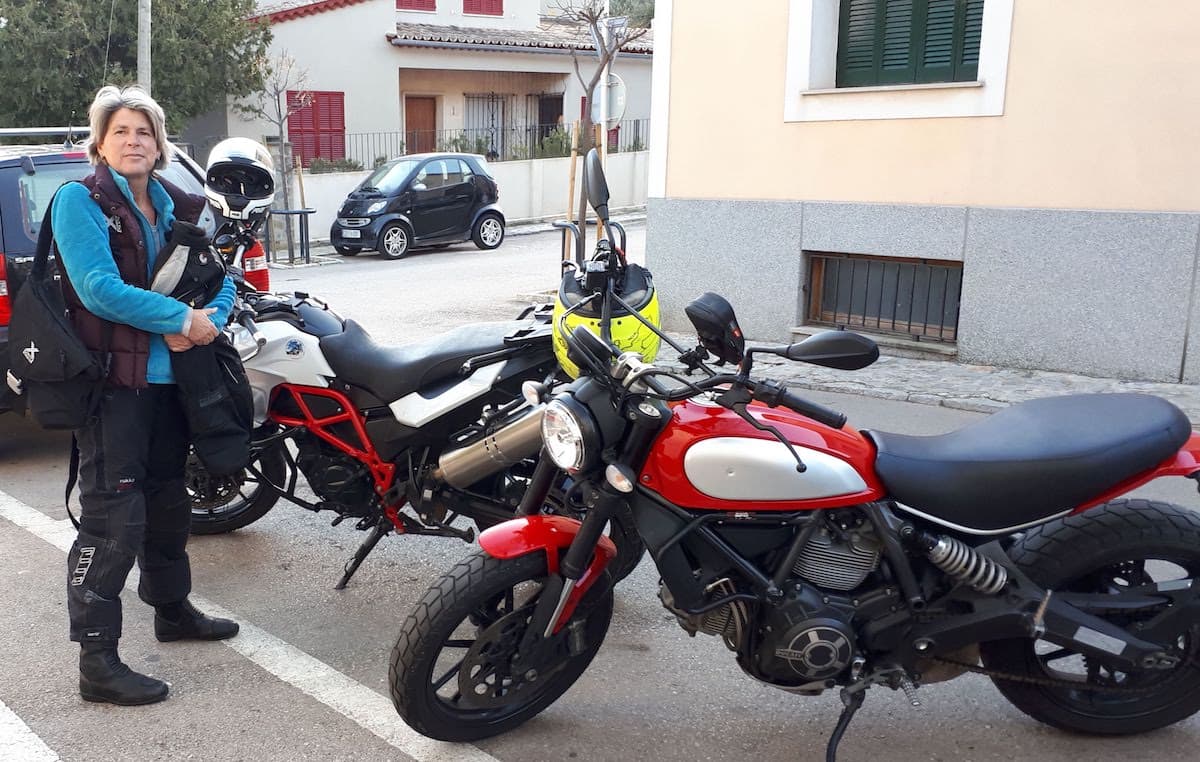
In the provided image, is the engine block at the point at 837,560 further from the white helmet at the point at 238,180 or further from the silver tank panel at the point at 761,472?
the white helmet at the point at 238,180

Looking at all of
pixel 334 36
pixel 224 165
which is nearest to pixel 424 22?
pixel 334 36

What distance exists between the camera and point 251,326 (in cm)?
412

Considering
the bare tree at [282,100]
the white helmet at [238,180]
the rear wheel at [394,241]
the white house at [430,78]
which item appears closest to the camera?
the white helmet at [238,180]

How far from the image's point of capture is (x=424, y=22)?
2495cm

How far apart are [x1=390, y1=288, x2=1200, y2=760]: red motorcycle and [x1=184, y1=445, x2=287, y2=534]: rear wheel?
1.86 metres

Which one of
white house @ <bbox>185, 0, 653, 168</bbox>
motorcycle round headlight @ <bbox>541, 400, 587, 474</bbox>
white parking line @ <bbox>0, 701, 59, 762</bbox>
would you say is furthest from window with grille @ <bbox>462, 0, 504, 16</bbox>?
motorcycle round headlight @ <bbox>541, 400, 587, 474</bbox>

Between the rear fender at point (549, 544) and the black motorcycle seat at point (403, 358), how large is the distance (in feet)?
3.74

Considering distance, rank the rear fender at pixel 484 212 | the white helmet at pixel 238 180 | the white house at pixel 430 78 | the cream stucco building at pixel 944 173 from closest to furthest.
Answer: the white helmet at pixel 238 180
the cream stucco building at pixel 944 173
the rear fender at pixel 484 212
the white house at pixel 430 78

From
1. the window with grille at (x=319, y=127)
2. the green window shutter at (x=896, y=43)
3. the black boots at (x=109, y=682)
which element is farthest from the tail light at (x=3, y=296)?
the window with grille at (x=319, y=127)

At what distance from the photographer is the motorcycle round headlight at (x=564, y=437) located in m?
2.65

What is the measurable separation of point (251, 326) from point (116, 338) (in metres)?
0.75

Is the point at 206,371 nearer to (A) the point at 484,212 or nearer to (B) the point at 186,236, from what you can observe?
(B) the point at 186,236

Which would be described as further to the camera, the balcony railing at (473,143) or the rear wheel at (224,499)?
the balcony railing at (473,143)

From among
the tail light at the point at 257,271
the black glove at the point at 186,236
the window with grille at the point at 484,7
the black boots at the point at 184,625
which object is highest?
the window with grille at the point at 484,7
